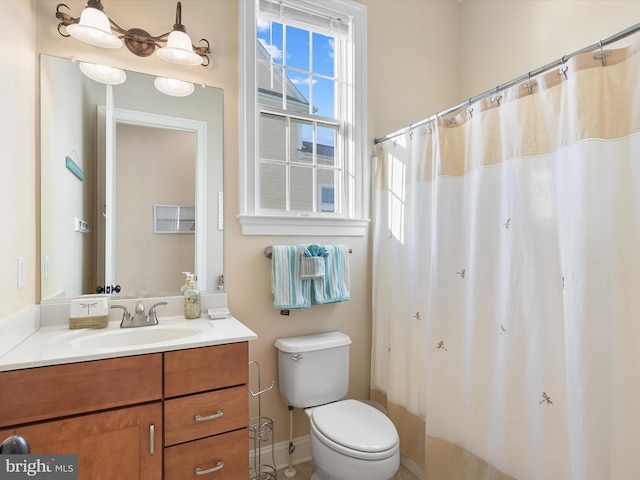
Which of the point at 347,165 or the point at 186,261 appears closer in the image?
the point at 186,261

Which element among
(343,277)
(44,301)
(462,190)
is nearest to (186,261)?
(44,301)

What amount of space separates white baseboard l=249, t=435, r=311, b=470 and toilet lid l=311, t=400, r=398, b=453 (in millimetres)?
449

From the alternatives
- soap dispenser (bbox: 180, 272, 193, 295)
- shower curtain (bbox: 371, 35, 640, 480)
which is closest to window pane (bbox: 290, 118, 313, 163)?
shower curtain (bbox: 371, 35, 640, 480)

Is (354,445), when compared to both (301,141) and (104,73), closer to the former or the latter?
(301,141)

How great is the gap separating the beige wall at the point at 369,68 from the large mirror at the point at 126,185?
0.07 meters

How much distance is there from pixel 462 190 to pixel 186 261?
1451 mm

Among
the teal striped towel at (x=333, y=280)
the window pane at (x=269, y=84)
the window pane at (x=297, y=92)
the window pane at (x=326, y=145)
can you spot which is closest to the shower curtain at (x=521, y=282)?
the teal striped towel at (x=333, y=280)

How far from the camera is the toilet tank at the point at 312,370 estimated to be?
179cm

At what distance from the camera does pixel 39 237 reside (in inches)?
57.4

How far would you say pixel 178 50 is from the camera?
161 centimetres

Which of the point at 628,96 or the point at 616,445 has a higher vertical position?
the point at 628,96

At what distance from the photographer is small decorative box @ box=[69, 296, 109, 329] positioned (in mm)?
1453

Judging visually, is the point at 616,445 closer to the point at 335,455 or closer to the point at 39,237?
the point at 335,455

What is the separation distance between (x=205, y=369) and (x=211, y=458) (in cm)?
35
